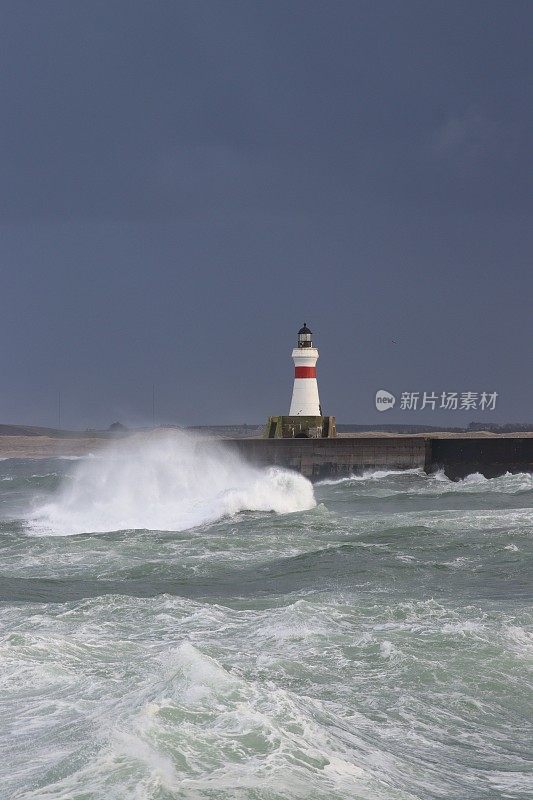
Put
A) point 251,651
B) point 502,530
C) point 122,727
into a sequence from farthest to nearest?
point 502,530, point 251,651, point 122,727

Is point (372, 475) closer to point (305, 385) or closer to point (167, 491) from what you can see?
point (305, 385)

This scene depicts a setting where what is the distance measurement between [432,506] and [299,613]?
1111 cm

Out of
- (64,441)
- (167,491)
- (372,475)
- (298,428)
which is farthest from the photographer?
(64,441)

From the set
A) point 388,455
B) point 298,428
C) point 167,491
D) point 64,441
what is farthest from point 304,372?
point 64,441

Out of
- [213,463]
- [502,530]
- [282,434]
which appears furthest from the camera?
→ [282,434]

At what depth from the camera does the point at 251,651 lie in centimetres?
673

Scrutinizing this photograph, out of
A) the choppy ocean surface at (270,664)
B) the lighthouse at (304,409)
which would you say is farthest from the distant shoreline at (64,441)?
the choppy ocean surface at (270,664)

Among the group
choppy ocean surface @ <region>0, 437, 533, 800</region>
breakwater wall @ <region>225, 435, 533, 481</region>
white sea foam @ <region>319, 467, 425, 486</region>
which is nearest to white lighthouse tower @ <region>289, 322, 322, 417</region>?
breakwater wall @ <region>225, 435, 533, 481</region>

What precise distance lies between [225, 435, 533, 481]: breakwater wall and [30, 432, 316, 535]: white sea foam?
723mm

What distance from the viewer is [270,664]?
20.9ft

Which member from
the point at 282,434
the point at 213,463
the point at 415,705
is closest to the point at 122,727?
the point at 415,705

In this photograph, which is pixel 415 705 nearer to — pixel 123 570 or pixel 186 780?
pixel 186 780

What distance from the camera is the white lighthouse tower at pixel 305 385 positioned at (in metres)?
30.2

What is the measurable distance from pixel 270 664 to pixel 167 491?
16.9 meters
